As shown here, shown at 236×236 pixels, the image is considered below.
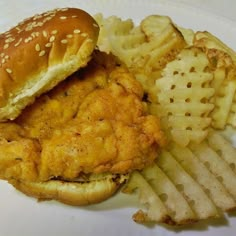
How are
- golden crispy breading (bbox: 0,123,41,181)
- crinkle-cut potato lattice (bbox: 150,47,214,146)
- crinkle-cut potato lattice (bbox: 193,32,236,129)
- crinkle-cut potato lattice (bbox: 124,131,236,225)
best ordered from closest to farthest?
golden crispy breading (bbox: 0,123,41,181) < crinkle-cut potato lattice (bbox: 124,131,236,225) < crinkle-cut potato lattice (bbox: 150,47,214,146) < crinkle-cut potato lattice (bbox: 193,32,236,129)

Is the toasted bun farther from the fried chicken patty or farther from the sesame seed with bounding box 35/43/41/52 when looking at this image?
the fried chicken patty

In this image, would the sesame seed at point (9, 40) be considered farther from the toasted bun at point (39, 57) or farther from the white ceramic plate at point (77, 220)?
the white ceramic plate at point (77, 220)

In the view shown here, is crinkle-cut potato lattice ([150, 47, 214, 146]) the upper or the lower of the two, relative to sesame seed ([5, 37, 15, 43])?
lower

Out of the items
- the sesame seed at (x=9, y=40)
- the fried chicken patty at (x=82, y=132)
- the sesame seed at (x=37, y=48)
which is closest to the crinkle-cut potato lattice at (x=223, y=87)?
the fried chicken patty at (x=82, y=132)

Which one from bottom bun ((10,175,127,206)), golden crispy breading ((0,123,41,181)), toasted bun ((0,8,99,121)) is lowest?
bottom bun ((10,175,127,206))

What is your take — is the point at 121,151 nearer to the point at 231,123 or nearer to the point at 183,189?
the point at 183,189

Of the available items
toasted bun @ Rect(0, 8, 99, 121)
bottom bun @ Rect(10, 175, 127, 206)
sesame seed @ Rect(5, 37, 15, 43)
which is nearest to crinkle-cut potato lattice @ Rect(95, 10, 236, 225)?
bottom bun @ Rect(10, 175, 127, 206)

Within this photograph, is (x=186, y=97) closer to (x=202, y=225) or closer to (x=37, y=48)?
(x=202, y=225)
